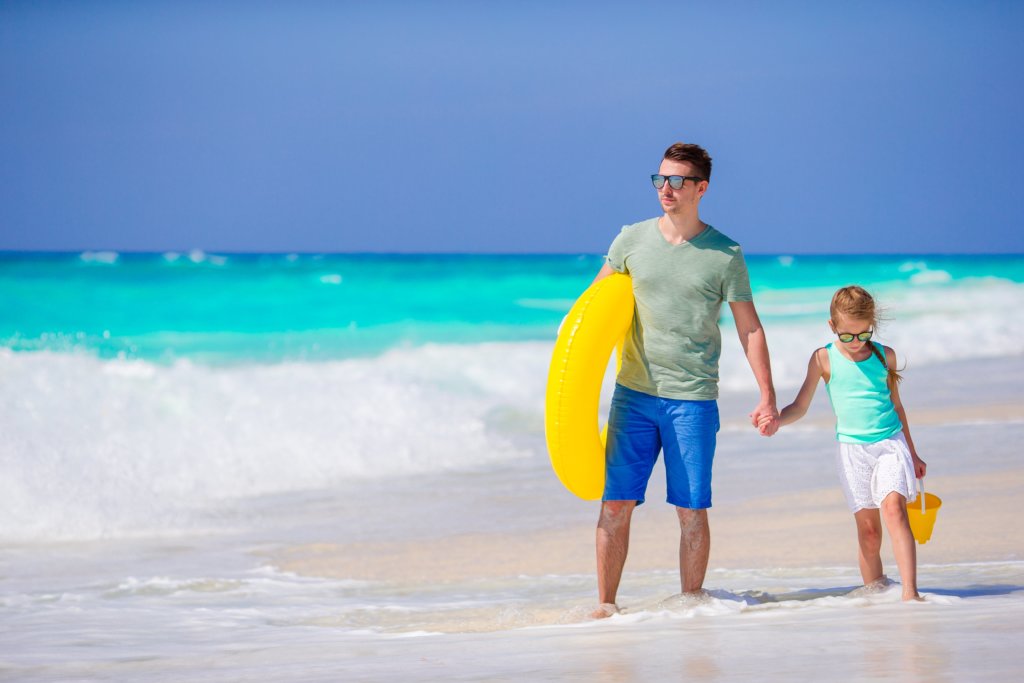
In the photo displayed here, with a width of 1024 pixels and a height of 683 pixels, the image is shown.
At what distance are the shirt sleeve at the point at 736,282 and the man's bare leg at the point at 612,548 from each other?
698 millimetres

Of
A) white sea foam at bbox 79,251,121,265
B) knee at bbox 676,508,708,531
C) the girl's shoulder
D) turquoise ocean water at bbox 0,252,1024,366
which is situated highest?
white sea foam at bbox 79,251,121,265

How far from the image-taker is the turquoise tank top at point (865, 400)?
3.54m

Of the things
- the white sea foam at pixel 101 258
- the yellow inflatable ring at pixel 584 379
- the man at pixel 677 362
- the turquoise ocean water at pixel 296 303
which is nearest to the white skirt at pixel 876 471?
the man at pixel 677 362

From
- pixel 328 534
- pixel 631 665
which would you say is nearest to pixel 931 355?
pixel 328 534

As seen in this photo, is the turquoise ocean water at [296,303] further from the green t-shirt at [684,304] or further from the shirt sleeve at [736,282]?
the shirt sleeve at [736,282]

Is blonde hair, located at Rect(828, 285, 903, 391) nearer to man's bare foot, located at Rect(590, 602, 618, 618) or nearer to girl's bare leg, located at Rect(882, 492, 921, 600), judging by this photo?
girl's bare leg, located at Rect(882, 492, 921, 600)

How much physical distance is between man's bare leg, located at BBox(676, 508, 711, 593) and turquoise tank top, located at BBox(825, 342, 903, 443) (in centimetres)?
51

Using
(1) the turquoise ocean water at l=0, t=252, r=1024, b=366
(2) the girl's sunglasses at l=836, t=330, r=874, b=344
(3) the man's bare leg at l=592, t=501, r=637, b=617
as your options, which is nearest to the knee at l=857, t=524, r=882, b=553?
(2) the girl's sunglasses at l=836, t=330, r=874, b=344

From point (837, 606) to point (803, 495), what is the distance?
7.98 ft

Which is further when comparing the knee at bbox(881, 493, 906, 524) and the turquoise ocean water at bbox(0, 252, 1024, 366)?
the turquoise ocean water at bbox(0, 252, 1024, 366)

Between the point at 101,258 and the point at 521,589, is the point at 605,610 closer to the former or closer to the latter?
the point at 521,589

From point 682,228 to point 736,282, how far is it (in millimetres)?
228

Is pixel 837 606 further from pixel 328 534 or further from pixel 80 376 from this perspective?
pixel 80 376

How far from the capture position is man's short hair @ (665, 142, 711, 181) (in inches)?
141
